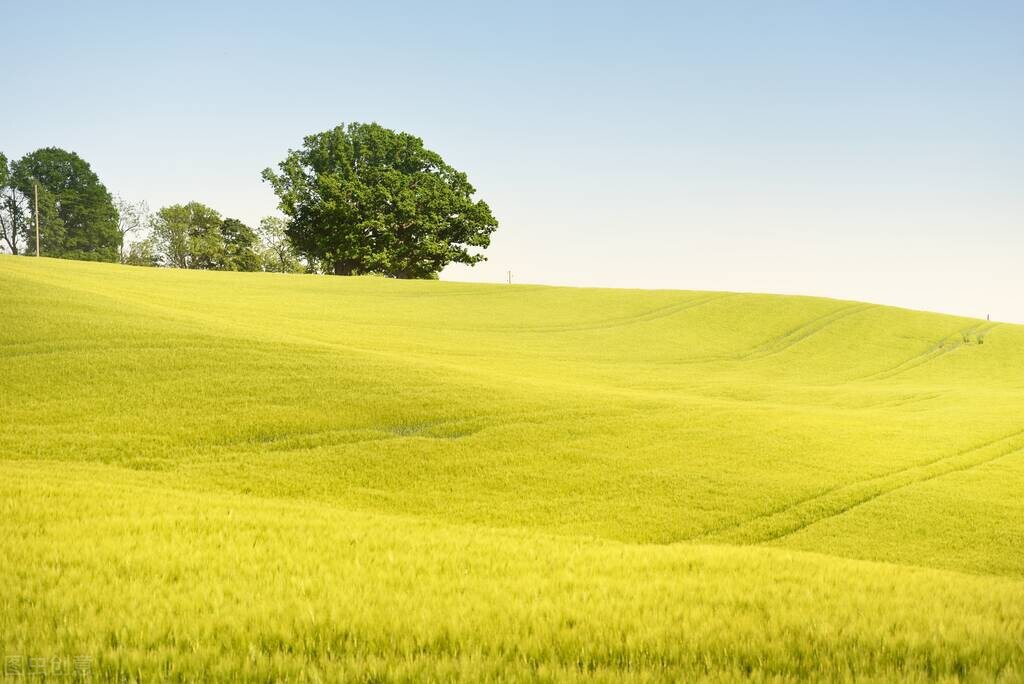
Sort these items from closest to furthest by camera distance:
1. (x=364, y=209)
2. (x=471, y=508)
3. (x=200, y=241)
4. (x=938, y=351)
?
(x=471, y=508)
(x=938, y=351)
(x=364, y=209)
(x=200, y=241)

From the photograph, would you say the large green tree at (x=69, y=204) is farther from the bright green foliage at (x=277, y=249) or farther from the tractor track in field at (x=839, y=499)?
the tractor track in field at (x=839, y=499)

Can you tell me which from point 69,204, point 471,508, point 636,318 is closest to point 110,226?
point 69,204

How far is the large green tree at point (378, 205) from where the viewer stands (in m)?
63.5

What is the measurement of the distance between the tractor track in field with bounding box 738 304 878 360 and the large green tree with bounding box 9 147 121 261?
6985cm

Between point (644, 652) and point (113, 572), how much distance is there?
359cm

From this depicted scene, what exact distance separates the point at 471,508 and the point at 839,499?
231 inches

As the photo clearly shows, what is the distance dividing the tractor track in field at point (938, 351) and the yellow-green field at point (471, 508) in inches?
68.7

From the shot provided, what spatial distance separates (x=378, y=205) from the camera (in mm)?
64375

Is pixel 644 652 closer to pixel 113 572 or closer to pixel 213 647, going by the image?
pixel 213 647

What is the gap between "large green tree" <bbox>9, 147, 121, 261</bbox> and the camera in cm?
8094

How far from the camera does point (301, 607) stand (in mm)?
4691

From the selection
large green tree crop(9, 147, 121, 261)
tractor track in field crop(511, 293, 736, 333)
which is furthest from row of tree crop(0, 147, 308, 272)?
tractor track in field crop(511, 293, 736, 333)

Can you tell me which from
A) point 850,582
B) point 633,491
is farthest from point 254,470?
point 850,582

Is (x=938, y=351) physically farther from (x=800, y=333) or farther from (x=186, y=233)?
(x=186, y=233)
